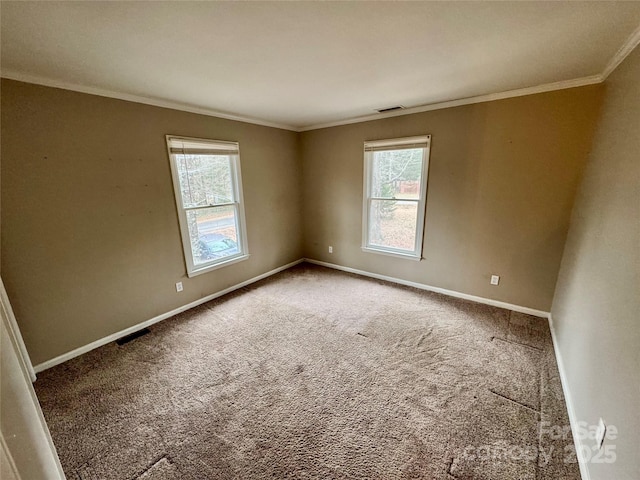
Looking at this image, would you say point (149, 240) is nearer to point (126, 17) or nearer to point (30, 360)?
point (30, 360)

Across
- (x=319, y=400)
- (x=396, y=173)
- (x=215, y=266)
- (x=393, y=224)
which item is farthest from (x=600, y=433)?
(x=215, y=266)

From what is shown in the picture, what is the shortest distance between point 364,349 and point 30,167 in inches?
121

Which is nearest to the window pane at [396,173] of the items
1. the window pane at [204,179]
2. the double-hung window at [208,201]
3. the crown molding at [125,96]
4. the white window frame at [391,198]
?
the white window frame at [391,198]

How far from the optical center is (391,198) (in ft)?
11.8

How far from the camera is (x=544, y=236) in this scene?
2.62 metres

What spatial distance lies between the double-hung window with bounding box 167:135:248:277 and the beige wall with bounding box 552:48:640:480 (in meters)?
3.47

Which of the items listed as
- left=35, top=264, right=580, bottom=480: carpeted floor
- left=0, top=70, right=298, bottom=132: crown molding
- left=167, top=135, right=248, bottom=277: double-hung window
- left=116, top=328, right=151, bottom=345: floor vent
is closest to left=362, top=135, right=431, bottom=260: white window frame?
left=35, top=264, right=580, bottom=480: carpeted floor

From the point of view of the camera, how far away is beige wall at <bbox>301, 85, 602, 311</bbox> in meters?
2.42

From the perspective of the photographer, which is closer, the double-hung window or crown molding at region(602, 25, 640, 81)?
crown molding at region(602, 25, 640, 81)

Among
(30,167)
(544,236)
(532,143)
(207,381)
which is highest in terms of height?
(532,143)

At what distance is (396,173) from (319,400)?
281 centimetres

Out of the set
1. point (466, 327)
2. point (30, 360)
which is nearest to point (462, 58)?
point (466, 327)

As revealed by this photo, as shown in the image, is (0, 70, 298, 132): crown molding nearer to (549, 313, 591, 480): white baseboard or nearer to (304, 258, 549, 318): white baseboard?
(304, 258, 549, 318): white baseboard

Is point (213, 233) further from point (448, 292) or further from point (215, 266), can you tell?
point (448, 292)
